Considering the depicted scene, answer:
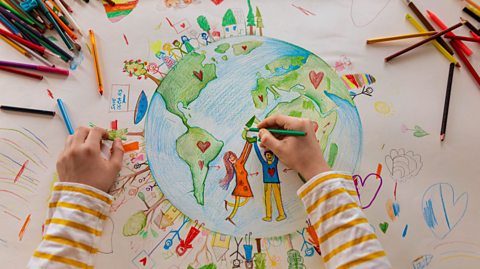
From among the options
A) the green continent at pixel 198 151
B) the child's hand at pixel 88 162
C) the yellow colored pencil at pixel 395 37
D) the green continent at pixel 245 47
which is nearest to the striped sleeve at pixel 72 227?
the child's hand at pixel 88 162

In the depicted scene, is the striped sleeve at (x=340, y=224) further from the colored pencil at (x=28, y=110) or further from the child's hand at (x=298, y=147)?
the colored pencil at (x=28, y=110)

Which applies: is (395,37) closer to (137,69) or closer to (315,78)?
(315,78)

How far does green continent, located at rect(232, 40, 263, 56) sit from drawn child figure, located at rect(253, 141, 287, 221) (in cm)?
19

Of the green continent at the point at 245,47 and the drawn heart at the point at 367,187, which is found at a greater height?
the green continent at the point at 245,47

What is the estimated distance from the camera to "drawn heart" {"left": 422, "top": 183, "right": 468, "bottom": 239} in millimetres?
638

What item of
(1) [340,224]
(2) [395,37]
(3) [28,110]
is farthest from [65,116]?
(2) [395,37]

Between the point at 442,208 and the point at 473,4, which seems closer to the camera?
the point at 442,208

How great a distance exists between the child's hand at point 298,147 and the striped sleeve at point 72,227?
0.30 metres

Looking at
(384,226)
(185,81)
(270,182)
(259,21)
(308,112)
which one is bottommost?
(384,226)

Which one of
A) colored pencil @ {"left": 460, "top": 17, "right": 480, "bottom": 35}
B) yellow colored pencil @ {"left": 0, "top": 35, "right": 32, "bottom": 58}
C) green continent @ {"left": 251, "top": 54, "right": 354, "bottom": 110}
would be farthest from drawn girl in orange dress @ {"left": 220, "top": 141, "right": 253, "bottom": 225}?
colored pencil @ {"left": 460, "top": 17, "right": 480, "bottom": 35}

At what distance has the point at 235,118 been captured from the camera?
0.67 meters

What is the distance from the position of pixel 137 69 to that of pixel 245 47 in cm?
22

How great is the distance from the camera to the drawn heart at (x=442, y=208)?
638mm

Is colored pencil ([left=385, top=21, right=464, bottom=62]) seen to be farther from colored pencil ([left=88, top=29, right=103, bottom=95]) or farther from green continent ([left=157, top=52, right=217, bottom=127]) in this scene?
colored pencil ([left=88, top=29, right=103, bottom=95])
